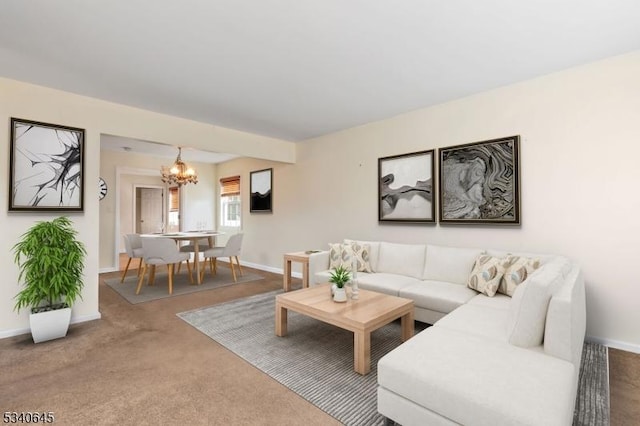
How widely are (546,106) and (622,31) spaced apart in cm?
77

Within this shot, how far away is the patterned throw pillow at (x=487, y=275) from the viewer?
2.74 metres

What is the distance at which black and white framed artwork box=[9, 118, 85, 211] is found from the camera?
2855 millimetres

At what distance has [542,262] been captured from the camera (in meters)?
2.67

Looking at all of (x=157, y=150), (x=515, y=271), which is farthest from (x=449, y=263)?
(x=157, y=150)

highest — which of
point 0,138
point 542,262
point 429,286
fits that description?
point 0,138

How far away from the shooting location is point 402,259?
3652 mm

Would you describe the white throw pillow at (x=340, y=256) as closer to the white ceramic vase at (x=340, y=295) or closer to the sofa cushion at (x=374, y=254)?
the sofa cushion at (x=374, y=254)

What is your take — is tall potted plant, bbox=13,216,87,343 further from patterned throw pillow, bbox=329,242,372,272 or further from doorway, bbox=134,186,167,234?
doorway, bbox=134,186,167,234

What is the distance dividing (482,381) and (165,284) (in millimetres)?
4676

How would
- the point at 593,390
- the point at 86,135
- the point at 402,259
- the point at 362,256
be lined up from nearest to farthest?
the point at 593,390
the point at 86,135
the point at 402,259
the point at 362,256

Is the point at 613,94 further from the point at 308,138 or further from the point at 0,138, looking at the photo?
the point at 0,138

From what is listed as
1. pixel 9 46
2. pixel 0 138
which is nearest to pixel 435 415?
pixel 9 46

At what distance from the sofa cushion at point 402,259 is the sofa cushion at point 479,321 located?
1.12 metres

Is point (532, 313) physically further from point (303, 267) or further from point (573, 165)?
point (303, 267)
